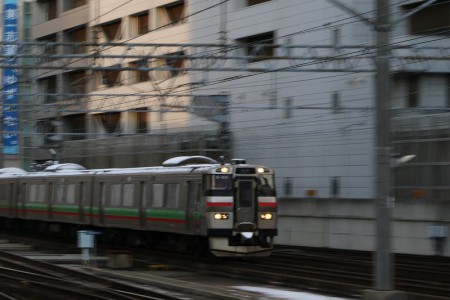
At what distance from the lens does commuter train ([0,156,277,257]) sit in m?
20.3

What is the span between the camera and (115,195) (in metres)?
25.4

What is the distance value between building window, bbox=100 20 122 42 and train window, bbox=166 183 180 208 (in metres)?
24.0

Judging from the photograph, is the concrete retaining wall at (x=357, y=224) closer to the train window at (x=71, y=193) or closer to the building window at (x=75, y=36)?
the train window at (x=71, y=193)

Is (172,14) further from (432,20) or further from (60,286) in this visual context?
(60,286)

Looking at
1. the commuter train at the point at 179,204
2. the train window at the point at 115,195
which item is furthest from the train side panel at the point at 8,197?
the train window at the point at 115,195

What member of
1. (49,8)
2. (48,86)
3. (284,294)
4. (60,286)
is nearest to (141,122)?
(48,86)

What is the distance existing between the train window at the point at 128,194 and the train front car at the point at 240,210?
4489mm

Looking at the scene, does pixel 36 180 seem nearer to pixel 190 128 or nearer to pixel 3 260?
pixel 190 128

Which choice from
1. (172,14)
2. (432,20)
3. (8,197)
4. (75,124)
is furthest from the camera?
(75,124)

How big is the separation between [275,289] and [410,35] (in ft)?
49.7

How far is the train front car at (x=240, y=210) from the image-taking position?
20.2 m

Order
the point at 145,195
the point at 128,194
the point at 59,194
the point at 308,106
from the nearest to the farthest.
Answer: the point at 145,195 → the point at 128,194 → the point at 59,194 → the point at 308,106

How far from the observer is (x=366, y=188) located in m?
27.0

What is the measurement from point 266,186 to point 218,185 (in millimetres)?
1459
